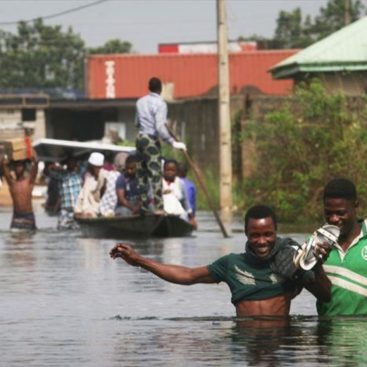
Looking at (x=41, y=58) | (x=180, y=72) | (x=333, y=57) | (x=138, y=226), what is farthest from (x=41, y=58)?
(x=138, y=226)

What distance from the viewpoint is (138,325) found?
12836 mm

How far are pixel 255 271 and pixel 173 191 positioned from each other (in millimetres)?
14902

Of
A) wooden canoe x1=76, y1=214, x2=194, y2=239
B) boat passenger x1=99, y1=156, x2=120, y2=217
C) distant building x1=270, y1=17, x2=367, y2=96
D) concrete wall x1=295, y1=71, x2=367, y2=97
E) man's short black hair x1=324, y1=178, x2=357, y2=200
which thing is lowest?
wooden canoe x1=76, y1=214, x2=194, y2=239

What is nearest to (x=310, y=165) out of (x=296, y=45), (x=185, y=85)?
(x=185, y=85)

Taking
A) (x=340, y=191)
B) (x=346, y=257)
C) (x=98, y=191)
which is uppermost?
(x=340, y=191)

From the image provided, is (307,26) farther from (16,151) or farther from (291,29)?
(16,151)

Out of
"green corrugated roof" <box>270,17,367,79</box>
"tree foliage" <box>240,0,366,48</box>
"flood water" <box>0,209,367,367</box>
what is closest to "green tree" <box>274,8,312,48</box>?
"tree foliage" <box>240,0,366,48</box>

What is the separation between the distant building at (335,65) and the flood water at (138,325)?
1801cm

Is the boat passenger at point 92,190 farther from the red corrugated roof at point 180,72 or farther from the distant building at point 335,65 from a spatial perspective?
the red corrugated roof at point 180,72

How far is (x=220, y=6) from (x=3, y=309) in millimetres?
24362

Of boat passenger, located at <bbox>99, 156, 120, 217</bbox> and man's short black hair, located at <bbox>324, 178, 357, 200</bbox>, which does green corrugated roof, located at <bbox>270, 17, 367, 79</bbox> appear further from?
man's short black hair, located at <bbox>324, 178, 357, 200</bbox>

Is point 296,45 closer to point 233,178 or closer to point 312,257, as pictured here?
point 233,178

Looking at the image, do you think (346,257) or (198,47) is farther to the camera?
(198,47)

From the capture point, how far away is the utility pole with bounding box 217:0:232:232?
37.4 m
